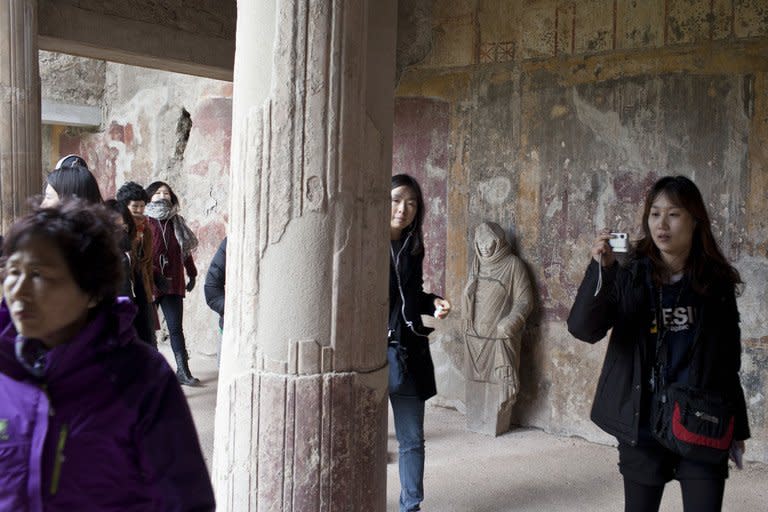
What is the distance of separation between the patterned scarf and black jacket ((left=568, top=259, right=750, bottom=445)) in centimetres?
515

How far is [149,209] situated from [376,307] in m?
5.13

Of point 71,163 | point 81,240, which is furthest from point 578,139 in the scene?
point 81,240

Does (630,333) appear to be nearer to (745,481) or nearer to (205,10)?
(745,481)

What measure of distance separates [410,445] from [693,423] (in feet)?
5.61

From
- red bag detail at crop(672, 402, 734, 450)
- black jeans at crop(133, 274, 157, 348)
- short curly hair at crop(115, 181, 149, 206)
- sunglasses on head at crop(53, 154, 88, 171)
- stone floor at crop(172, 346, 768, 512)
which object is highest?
sunglasses on head at crop(53, 154, 88, 171)

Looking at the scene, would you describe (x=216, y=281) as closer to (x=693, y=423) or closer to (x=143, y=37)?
(x=693, y=423)

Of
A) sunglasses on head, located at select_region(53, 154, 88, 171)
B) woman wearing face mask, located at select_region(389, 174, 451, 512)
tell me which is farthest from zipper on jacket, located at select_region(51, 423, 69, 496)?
woman wearing face mask, located at select_region(389, 174, 451, 512)

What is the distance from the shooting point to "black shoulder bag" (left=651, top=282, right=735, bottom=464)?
122 inches

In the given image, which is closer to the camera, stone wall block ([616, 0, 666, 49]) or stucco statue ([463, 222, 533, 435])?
stone wall block ([616, 0, 666, 49])

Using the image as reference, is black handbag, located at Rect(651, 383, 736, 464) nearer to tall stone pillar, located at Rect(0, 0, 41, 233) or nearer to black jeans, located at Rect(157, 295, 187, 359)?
tall stone pillar, located at Rect(0, 0, 41, 233)

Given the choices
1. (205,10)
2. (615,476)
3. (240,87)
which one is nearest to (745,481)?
(615,476)

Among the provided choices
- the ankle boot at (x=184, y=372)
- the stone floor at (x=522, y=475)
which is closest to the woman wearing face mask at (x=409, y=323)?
the stone floor at (x=522, y=475)

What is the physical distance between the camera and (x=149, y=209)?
25.2 ft

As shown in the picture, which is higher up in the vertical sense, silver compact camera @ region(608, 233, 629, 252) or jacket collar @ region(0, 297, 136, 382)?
silver compact camera @ region(608, 233, 629, 252)
